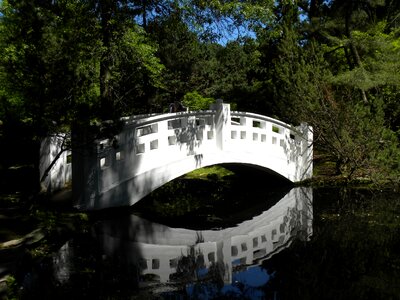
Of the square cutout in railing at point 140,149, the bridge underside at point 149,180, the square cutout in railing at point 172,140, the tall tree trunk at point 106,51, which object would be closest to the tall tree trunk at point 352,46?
the bridge underside at point 149,180

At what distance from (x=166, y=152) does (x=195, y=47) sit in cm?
476

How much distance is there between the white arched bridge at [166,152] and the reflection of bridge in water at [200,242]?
2.02 ft

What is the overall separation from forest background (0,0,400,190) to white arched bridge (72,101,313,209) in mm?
644

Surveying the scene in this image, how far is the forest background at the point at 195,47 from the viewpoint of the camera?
6.06 meters

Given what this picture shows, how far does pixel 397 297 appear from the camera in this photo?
14.6ft

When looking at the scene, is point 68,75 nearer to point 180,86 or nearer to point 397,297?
point 397,297

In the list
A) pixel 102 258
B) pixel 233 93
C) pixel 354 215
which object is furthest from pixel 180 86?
pixel 102 258

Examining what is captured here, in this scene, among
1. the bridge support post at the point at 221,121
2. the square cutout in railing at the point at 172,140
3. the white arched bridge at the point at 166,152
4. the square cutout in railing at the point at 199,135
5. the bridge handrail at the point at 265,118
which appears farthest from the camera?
A: the bridge handrail at the point at 265,118

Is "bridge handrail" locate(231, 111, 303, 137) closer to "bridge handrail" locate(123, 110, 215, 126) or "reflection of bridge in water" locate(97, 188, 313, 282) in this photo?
"bridge handrail" locate(123, 110, 215, 126)

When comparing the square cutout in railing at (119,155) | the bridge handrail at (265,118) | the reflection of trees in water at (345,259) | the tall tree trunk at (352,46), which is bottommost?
the reflection of trees in water at (345,259)

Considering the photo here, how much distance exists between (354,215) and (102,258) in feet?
15.6

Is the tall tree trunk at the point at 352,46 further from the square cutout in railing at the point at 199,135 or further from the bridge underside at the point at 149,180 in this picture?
the square cutout in railing at the point at 199,135

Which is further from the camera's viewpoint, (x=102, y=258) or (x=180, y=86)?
(x=180, y=86)

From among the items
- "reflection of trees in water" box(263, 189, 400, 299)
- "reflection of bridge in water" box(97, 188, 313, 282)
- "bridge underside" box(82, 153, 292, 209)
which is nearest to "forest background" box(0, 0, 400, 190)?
"bridge underside" box(82, 153, 292, 209)
